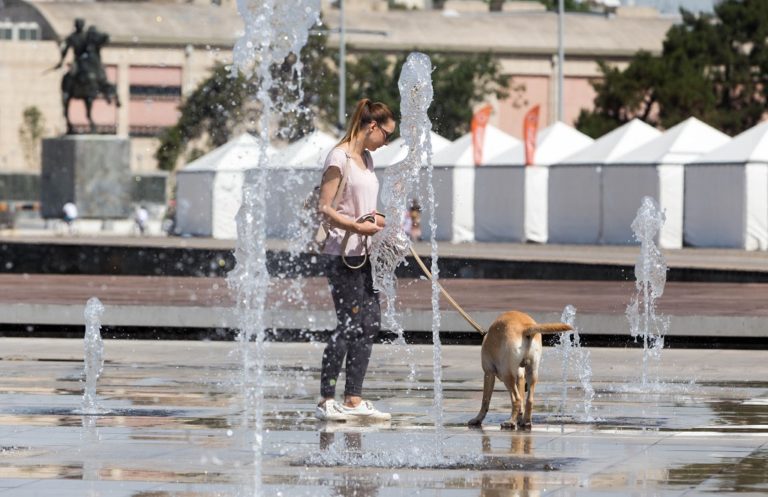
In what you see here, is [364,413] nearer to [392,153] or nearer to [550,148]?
[392,153]

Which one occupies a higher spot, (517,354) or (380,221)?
(380,221)

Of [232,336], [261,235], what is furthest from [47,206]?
[261,235]

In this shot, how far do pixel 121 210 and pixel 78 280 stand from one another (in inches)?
1197

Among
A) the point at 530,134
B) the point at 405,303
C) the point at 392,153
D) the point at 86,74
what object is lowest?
the point at 405,303

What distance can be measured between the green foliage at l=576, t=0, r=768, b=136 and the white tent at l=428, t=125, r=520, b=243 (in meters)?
24.4

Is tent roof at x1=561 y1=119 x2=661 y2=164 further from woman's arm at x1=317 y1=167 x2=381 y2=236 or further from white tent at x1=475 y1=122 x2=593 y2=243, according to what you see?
woman's arm at x1=317 y1=167 x2=381 y2=236

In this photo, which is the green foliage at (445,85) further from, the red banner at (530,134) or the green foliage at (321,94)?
the red banner at (530,134)

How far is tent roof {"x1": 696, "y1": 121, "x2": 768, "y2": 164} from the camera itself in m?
41.0

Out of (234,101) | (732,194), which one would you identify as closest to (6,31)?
(234,101)

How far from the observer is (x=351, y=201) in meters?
10.3

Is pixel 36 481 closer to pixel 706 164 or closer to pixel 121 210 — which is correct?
pixel 706 164

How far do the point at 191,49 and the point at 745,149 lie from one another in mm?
54799

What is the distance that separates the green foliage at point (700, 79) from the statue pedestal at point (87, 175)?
87.4 ft

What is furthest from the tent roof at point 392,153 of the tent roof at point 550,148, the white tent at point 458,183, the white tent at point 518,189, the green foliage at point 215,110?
the green foliage at point 215,110
